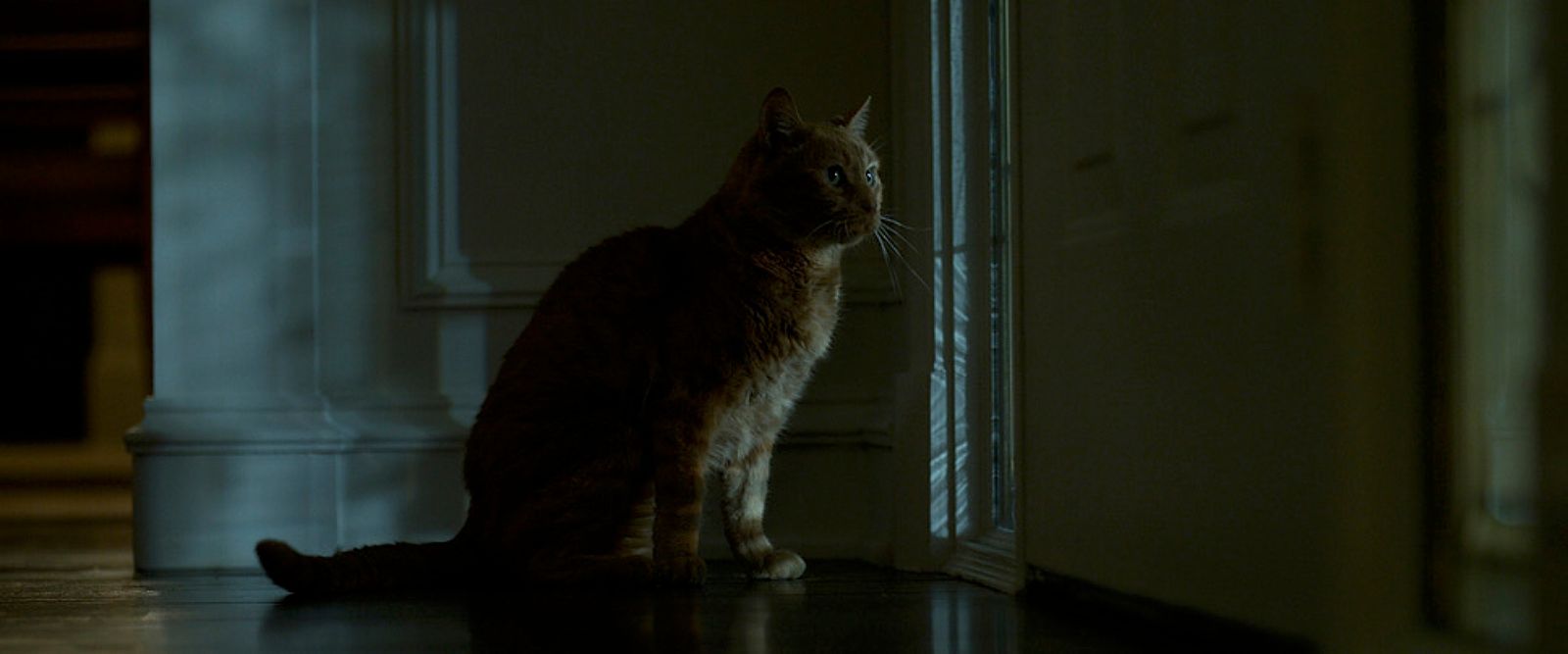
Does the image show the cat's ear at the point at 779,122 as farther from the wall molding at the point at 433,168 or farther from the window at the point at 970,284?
the wall molding at the point at 433,168

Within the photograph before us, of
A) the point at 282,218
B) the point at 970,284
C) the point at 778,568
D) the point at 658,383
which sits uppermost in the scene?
the point at 282,218

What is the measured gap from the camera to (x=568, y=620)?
5.18ft

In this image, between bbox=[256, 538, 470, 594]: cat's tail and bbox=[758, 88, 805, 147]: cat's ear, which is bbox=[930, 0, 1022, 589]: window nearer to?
bbox=[758, 88, 805, 147]: cat's ear

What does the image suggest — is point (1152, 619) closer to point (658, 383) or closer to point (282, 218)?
point (658, 383)

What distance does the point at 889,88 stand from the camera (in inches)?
93.9

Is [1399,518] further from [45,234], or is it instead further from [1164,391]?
[45,234]

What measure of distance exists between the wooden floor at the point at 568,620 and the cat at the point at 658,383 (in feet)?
0.27

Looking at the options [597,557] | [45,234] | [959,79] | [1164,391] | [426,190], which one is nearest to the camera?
[1164,391]

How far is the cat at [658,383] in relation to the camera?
74.7 inches

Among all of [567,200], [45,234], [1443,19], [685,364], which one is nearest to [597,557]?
[685,364]

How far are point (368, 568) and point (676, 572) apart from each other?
39cm

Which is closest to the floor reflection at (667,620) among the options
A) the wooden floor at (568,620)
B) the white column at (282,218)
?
the wooden floor at (568,620)

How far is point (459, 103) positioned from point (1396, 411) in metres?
1.72

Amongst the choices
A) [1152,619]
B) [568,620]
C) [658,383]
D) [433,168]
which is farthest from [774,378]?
[433,168]
